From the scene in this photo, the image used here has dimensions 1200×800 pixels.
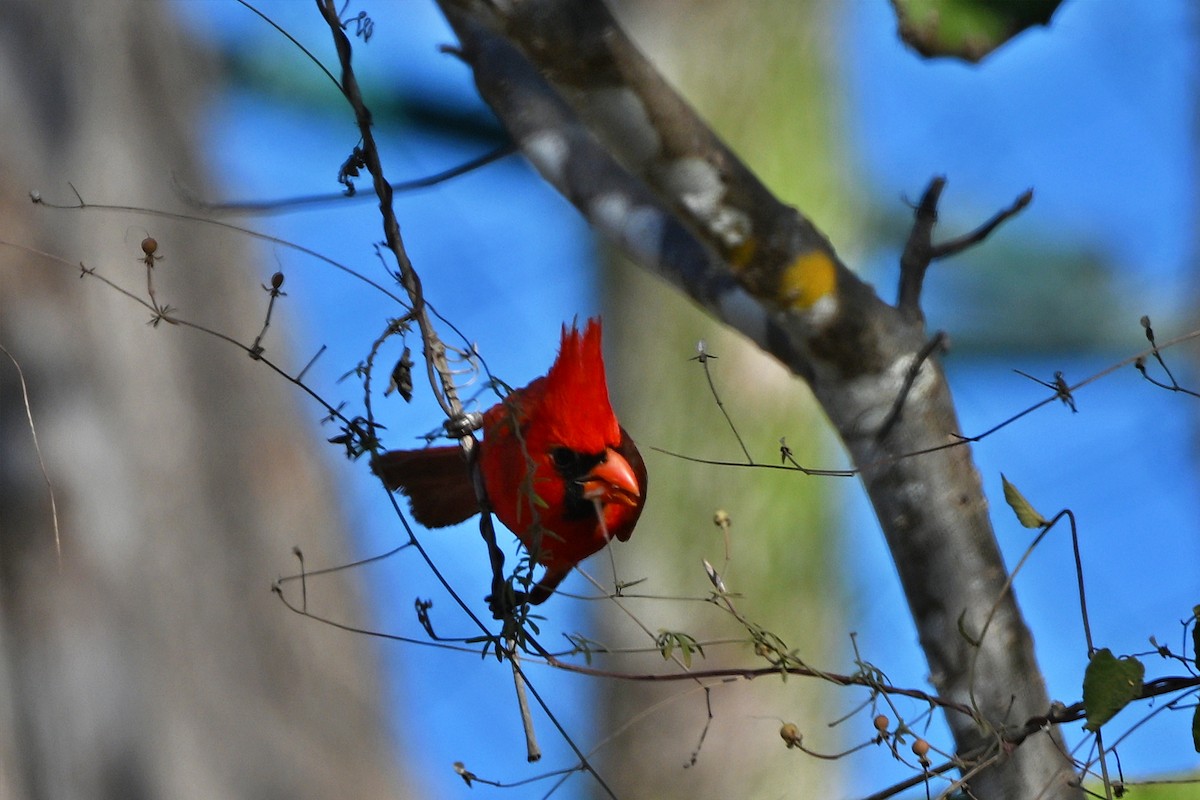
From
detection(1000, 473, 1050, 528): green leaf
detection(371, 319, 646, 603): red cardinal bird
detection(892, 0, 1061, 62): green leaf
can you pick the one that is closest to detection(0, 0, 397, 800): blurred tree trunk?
detection(371, 319, 646, 603): red cardinal bird

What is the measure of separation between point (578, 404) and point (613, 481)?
11cm

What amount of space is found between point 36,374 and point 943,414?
212cm

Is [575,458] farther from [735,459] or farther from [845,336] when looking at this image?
[735,459]

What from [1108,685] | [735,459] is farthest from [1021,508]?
[735,459]

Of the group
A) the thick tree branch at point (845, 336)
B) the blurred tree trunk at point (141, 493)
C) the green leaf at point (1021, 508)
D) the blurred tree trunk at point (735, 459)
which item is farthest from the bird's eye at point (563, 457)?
the blurred tree trunk at point (735, 459)

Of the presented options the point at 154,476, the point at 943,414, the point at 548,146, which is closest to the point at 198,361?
the point at 154,476

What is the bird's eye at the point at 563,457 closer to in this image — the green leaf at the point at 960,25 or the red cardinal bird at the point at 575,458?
the red cardinal bird at the point at 575,458

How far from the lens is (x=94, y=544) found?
269cm

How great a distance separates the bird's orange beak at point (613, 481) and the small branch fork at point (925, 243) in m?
0.41

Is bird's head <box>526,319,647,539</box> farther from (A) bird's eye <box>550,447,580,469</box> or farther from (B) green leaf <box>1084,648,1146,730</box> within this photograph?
(B) green leaf <box>1084,648,1146,730</box>

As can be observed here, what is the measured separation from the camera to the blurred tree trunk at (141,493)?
253cm

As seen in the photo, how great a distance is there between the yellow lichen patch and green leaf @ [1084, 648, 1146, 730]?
60 cm

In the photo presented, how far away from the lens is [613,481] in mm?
1524

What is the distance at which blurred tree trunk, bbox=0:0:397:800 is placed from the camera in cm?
253
